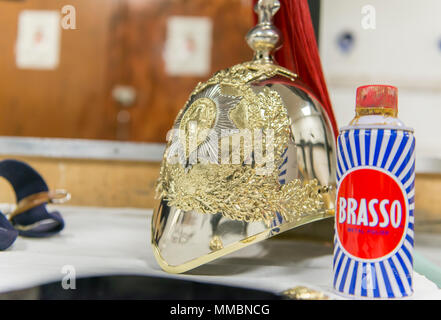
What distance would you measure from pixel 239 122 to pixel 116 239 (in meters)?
0.36

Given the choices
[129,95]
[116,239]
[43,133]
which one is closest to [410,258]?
[116,239]

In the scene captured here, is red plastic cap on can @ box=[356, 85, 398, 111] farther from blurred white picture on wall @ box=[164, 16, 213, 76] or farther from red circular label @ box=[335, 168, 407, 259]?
blurred white picture on wall @ box=[164, 16, 213, 76]

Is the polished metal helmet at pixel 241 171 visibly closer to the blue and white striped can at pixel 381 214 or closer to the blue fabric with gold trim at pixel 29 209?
the blue and white striped can at pixel 381 214

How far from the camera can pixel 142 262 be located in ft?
1.88

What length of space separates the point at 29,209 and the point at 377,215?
0.66m

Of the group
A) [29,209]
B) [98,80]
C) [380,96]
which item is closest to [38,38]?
[98,80]

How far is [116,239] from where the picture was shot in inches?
29.6

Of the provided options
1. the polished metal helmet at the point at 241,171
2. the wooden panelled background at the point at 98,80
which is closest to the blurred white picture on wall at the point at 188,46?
the wooden panelled background at the point at 98,80

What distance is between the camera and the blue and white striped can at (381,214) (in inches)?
16.4

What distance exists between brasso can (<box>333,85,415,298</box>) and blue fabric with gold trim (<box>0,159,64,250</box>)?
1.84 feet

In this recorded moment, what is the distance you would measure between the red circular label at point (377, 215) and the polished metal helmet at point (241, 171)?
0.12 meters

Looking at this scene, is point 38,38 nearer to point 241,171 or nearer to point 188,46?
point 188,46

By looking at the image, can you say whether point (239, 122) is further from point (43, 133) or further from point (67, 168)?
point (43, 133)

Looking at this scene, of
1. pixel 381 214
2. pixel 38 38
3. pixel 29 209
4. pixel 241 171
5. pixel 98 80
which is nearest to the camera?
pixel 381 214
